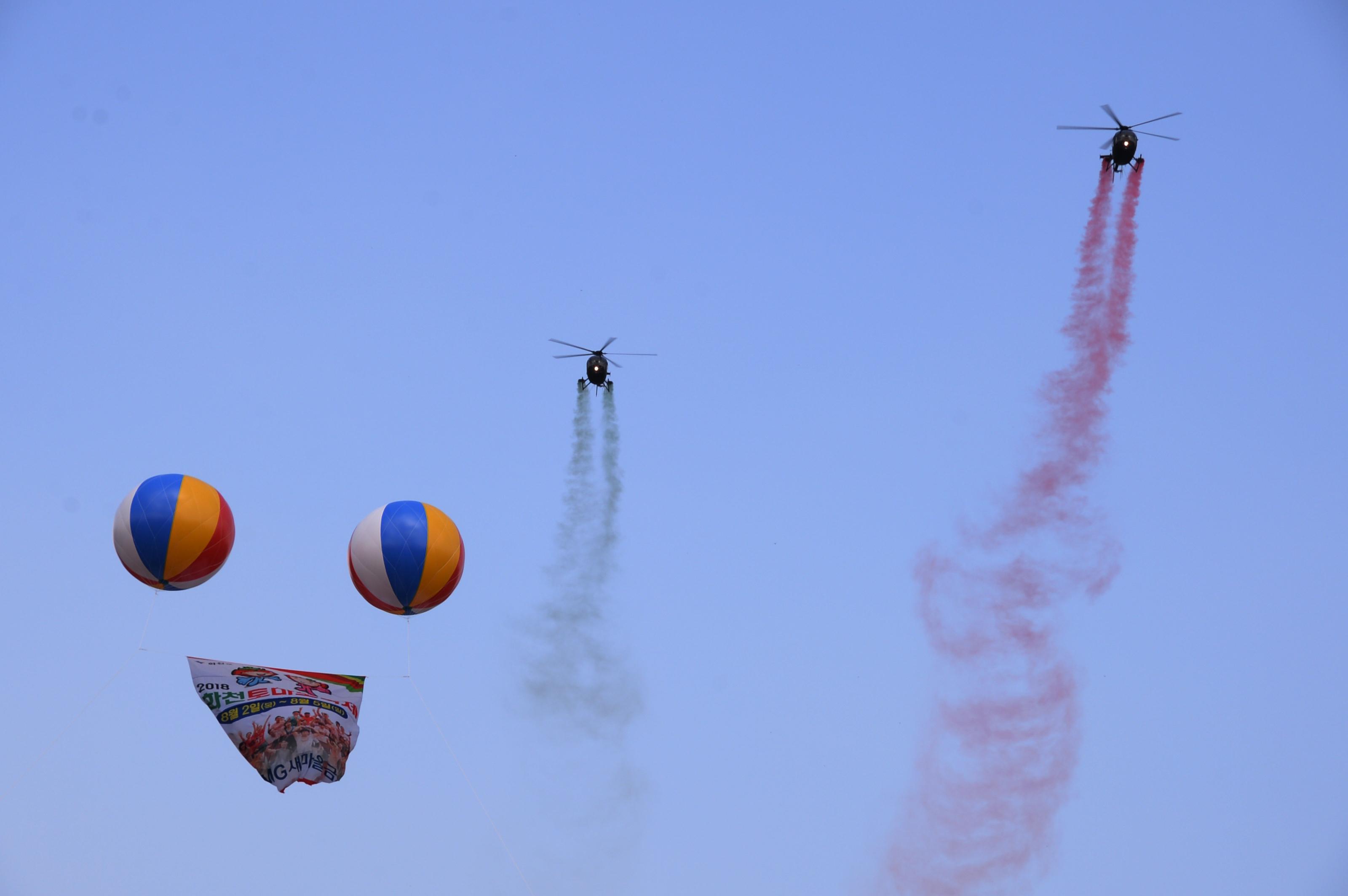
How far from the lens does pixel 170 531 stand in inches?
1218

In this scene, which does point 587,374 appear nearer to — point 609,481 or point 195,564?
point 609,481

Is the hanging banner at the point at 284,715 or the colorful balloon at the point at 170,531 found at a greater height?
the colorful balloon at the point at 170,531

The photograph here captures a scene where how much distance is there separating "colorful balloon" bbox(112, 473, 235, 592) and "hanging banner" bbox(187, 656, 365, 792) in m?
2.53

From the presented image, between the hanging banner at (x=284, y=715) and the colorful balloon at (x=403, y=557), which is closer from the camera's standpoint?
the hanging banner at (x=284, y=715)

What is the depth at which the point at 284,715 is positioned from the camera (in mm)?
A: 29984

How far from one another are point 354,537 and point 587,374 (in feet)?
51.8

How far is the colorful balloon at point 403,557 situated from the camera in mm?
31703

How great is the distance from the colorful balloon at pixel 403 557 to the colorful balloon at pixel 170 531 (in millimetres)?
2994

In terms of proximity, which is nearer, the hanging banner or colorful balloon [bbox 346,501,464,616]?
the hanging banner

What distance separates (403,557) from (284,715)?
4005 millimetres

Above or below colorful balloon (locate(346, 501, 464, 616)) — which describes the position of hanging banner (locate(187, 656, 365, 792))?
below

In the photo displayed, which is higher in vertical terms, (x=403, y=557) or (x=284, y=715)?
(x=403, y=557)

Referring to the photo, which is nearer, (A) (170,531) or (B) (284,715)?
(B) (284,715)

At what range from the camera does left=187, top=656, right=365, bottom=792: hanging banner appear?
2970 cm
